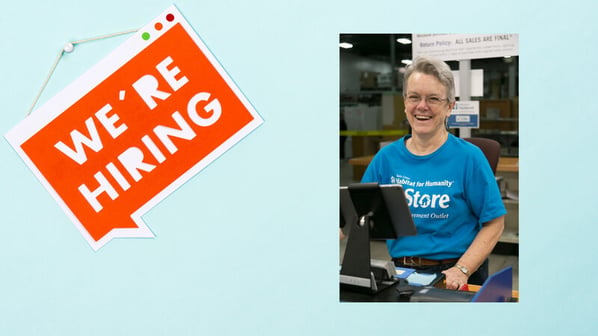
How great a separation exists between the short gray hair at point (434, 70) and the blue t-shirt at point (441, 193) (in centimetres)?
18

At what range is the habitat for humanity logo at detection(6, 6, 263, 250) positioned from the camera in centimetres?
164

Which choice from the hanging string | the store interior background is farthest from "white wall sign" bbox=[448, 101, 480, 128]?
the hanging string

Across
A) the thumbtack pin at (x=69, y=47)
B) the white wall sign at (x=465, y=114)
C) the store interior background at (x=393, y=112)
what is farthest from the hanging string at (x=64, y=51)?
the white wall sign at (x=465, y=114)

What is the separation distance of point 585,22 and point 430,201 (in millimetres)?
672

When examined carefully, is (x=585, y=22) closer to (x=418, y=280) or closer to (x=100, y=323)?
(x=418, y=280)

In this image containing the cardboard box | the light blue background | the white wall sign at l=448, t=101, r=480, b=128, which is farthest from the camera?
the cardboard box

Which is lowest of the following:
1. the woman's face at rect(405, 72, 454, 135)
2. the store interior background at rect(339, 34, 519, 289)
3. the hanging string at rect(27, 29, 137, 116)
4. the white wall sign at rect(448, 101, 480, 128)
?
the store interior background at rect(339, 34, 519, 289)

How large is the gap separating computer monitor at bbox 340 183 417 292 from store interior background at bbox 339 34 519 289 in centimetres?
4

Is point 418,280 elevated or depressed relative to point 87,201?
depressed

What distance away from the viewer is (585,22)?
5.30 feet

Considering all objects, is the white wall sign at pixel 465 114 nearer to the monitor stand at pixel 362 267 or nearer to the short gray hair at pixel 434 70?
the short gray hair at pixel 434 70

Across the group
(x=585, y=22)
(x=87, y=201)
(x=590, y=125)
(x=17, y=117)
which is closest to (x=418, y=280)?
(x=590, y=125)

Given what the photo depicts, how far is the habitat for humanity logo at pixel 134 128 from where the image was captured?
5.39 ft

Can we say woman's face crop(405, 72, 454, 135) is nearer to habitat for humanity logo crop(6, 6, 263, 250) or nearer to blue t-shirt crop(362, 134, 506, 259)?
blue t-shirt crop(362, 134, 506, 259)
